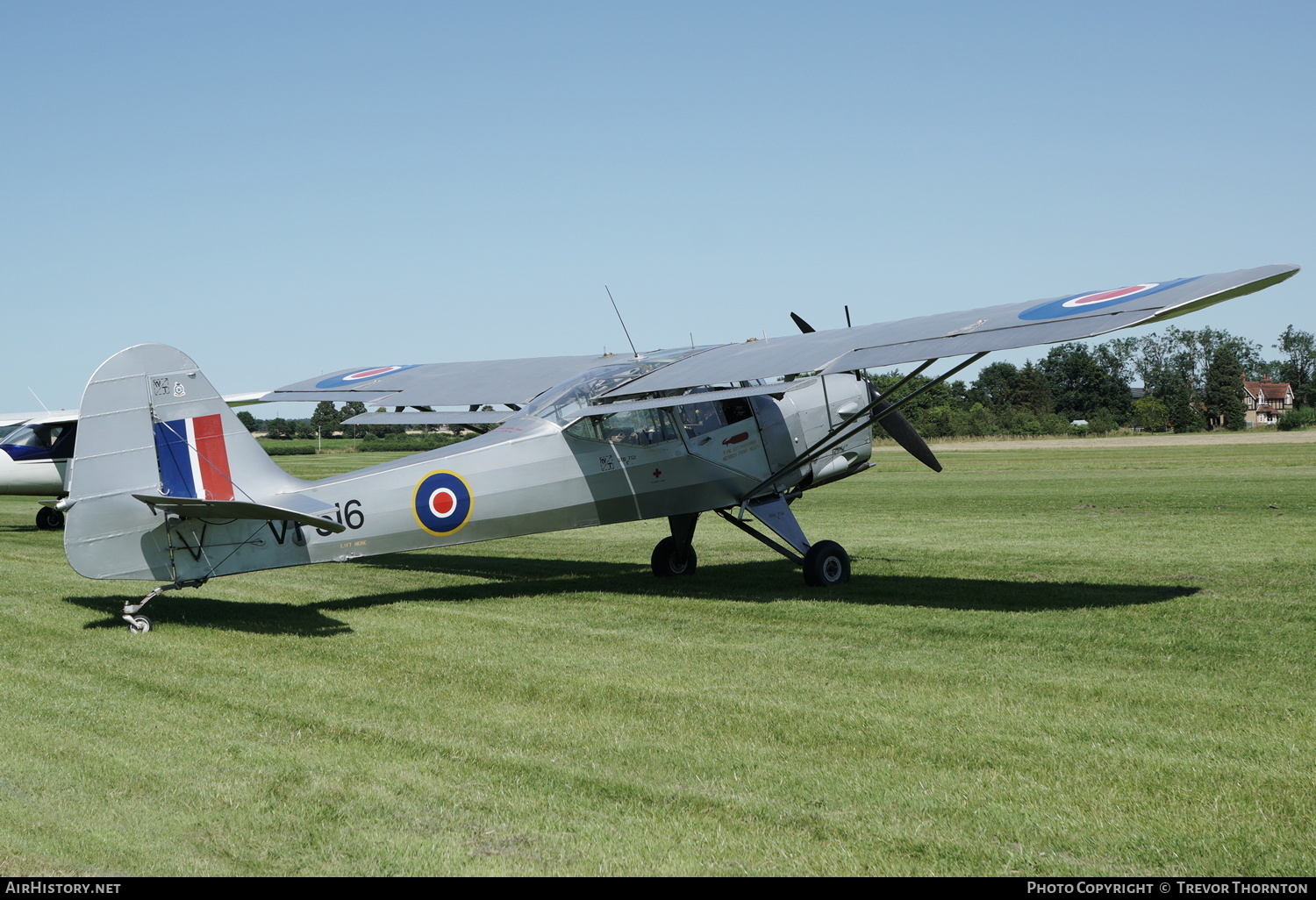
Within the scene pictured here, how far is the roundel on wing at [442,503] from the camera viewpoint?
9711 millimetres

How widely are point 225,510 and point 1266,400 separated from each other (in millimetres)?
130051

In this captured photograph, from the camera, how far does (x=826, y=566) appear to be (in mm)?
11141

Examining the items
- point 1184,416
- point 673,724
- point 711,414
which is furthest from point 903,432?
point 1184,416

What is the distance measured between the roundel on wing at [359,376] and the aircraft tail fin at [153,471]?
5.70 meters

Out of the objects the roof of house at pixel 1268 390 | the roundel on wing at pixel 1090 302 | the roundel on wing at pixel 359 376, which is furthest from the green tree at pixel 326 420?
the roof of house at pixel 1268 390

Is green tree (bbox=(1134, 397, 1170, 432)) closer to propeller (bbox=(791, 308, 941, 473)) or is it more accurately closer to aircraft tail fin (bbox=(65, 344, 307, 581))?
propeller (bbox=(791, 308, 941, 473))

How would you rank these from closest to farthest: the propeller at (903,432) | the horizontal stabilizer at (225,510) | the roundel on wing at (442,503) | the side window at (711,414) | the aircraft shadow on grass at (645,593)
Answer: the horizontal stabilizer at (225,510)
the aircraft shadow on grass at (645,593)
the roundel on wing at (442,503)
the side window at (711,414)
the propeller at (903,432)

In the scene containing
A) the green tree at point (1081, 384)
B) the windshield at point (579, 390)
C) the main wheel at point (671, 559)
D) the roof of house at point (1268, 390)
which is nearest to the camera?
the windshield at point (579, 390)

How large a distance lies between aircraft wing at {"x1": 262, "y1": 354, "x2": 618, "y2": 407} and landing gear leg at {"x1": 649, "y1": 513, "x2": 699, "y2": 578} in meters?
2.15

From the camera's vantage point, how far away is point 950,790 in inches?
182

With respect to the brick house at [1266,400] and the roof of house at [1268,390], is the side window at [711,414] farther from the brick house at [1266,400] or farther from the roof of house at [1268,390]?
the roof of house at [1268,390]
